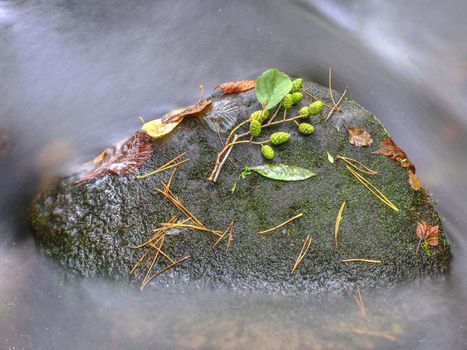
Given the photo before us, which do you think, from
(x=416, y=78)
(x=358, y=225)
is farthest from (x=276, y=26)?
(x=358, y=225)

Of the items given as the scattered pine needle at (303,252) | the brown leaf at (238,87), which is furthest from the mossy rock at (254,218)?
the brown leaf at (238,87)

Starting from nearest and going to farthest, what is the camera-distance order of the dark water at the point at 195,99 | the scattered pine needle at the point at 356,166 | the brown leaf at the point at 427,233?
the dark water at the point at 195,99
the brown leaf at the point at 427,233
the scattered pine needle at the point at 356,166

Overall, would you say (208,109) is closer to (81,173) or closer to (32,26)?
(81,173)

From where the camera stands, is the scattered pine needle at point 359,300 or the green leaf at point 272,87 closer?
the scattered pine needle at point 359,300

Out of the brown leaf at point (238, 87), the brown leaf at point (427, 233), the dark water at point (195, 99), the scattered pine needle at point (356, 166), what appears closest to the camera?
the dark water at point (195, 99)

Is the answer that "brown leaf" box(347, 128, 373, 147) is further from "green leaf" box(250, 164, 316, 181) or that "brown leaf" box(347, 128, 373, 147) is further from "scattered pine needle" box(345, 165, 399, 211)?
"green leaf" box(250, 164, 316, 181)

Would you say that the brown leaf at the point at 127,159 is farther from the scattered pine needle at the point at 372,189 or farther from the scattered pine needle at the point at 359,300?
the scattered pine needle at the point at 359,300
